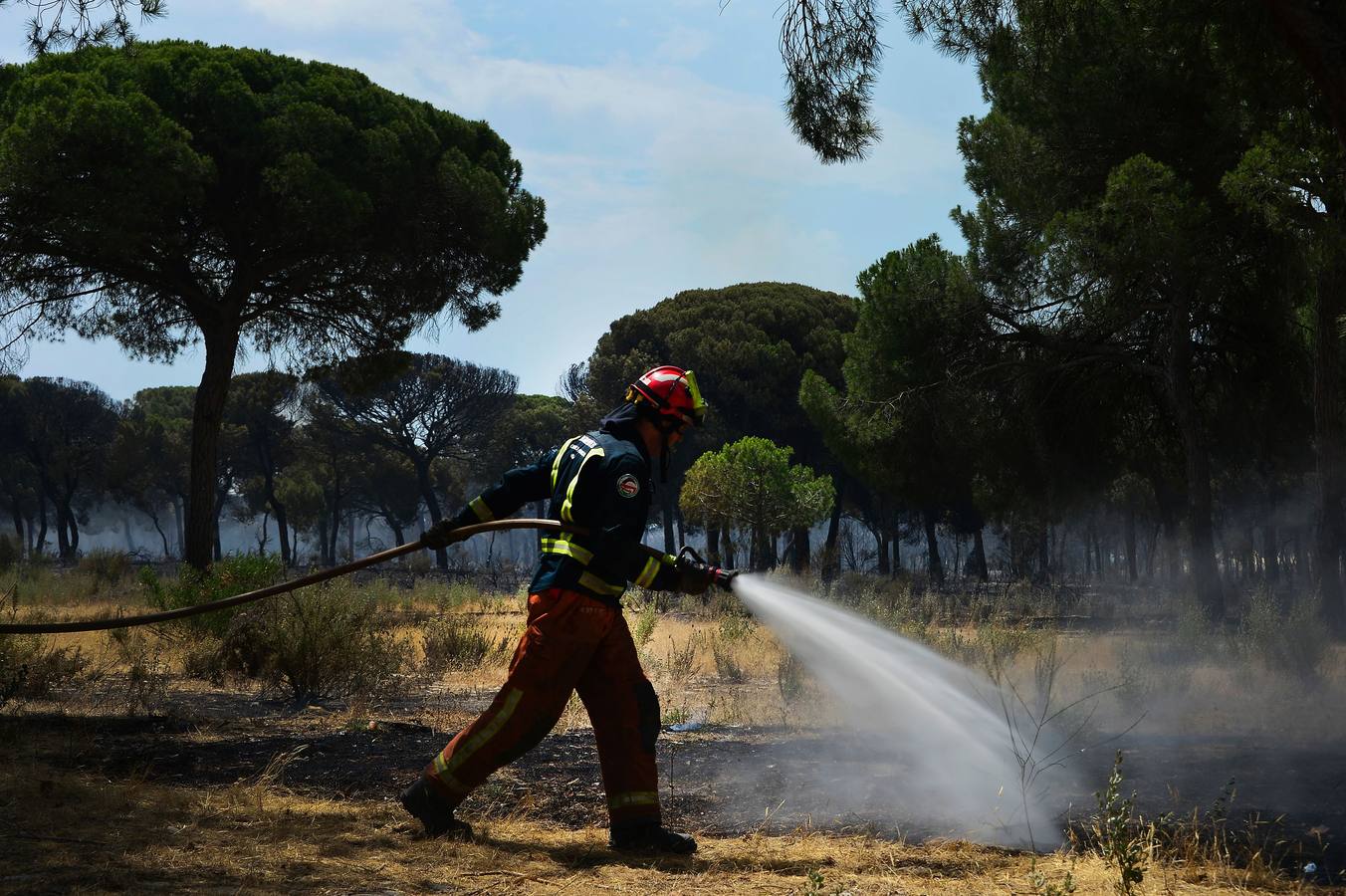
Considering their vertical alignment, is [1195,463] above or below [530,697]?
above

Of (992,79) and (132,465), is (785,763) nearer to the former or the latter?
(992,79)

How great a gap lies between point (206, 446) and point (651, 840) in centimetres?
1364

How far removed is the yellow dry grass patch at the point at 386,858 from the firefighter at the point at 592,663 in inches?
7.4

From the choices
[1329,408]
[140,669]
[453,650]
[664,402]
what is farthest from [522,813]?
[1329,408]

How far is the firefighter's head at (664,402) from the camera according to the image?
4.78 metres

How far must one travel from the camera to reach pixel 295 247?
17.2m

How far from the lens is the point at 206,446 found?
16188mm

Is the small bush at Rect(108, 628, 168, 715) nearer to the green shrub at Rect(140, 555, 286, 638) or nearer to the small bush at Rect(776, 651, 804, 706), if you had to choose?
the green shrub at Rect(140, 555, 286, 638)

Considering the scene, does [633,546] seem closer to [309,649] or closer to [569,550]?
[569,550]

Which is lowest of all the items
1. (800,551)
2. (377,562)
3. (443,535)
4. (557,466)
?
(800,551)

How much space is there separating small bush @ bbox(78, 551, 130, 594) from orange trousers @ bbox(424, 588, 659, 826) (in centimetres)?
2035

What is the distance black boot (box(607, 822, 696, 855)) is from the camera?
4.34 metres

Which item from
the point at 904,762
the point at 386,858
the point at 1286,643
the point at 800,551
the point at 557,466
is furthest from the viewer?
the point at 800,551

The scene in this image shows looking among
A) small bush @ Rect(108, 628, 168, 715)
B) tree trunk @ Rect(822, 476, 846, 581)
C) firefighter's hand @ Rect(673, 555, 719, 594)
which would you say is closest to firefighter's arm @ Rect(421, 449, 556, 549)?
firefighter's hand @ Rect(673, 555, 719, 594)
